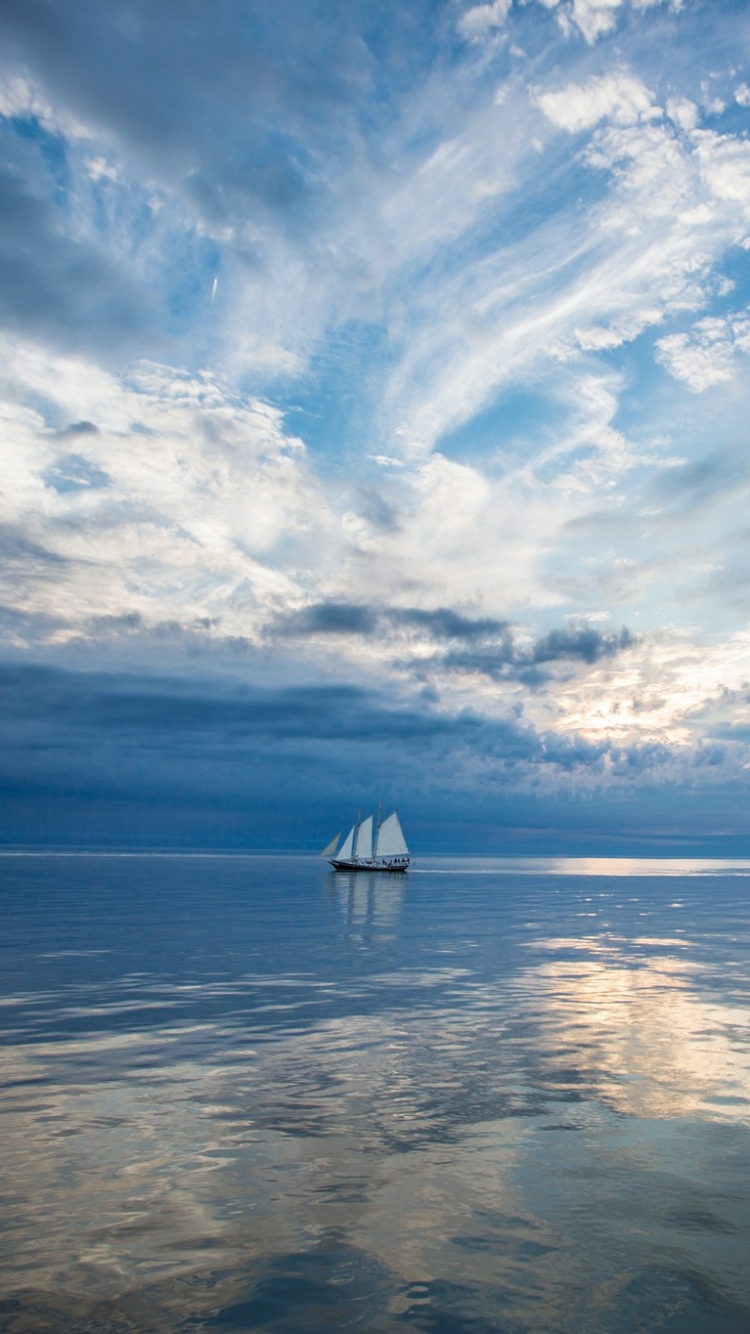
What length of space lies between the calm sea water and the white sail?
14693 centimetres

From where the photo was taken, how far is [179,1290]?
11.5 metres

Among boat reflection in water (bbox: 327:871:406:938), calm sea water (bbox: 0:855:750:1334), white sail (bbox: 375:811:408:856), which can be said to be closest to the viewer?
calm sea water (bbox: 0:855:750:1334)

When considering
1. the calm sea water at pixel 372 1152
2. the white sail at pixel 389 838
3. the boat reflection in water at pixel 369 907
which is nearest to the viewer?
the calm sea water at pixel 372 1152

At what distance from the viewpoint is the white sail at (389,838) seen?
186 meters

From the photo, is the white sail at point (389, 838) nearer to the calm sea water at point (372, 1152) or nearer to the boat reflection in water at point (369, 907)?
the boat reflection in water at point (369, 907)

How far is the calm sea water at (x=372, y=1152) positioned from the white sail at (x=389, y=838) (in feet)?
482

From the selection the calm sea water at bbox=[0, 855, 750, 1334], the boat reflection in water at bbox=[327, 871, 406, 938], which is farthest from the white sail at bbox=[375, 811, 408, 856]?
the calm sea water at bbox=[0, 855, 750, 1334]

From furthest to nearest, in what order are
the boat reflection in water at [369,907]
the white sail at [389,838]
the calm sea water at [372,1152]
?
the white sail at [389,838] < the boat reflection in water at [369,907] < the calm sea water at [372,1152]

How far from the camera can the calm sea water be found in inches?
452

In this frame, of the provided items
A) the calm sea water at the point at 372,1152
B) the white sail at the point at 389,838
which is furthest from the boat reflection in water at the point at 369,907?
the white sail at the point at 389,838

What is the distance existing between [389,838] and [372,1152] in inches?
6784

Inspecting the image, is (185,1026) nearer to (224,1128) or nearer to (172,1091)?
(172,1091)

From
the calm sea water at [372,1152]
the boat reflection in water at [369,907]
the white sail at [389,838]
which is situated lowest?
the calm sea water at [372,1152]

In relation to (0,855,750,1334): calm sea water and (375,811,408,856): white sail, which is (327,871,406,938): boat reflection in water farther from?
(375,811,408,856): white sail
